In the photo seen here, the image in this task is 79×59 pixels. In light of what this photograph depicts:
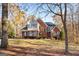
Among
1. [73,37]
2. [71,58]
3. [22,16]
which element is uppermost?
[22,16]

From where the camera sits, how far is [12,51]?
2428 mm

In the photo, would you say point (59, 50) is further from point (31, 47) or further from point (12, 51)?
point (12, 51)

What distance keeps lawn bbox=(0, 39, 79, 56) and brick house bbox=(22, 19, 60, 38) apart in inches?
1.6

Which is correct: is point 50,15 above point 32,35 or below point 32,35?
above

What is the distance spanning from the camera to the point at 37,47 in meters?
2.44

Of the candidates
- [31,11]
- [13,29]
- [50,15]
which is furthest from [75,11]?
[13,29]

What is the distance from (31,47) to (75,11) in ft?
1.47

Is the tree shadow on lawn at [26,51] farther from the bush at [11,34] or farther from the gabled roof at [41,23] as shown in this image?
the gabled roof at [41,23]

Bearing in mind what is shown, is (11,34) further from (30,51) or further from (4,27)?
(30,51)

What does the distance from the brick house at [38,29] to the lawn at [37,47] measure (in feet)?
0.13

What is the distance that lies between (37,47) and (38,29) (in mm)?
142

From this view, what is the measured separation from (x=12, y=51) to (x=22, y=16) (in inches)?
11.3

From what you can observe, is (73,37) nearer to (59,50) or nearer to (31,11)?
(59,50)

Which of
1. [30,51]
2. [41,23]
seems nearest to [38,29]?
[41,23]
